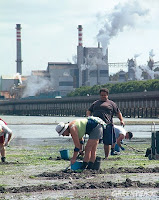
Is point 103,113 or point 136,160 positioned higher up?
point 103,113

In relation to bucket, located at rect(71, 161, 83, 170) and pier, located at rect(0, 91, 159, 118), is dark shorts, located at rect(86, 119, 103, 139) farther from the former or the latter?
pier, located at rect(0, 91, 159, 118)

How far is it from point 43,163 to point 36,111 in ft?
589

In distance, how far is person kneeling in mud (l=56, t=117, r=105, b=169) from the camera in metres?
15.0

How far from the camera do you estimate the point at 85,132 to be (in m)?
15.4

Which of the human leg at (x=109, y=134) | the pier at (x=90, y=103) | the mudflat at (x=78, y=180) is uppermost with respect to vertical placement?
the human leg at (x=109, y=134)

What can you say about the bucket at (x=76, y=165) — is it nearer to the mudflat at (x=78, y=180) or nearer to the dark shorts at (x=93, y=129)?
the mudflat at (x=78, y=180)

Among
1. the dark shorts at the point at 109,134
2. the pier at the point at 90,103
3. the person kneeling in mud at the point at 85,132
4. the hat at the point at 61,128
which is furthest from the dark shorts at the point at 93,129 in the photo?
the pier at the point at 90,103

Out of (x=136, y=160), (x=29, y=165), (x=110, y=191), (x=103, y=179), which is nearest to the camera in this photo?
(x=110, y=191)

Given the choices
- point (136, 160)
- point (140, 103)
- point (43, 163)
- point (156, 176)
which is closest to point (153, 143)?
point (136, 160)

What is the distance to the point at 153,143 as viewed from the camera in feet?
63.4

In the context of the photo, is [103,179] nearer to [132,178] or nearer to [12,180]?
[132,178]

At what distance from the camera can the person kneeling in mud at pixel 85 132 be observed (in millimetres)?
14961

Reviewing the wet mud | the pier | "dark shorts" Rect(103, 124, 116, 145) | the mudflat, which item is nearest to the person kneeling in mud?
the mudflat

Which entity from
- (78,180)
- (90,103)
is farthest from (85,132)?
(90,103)
